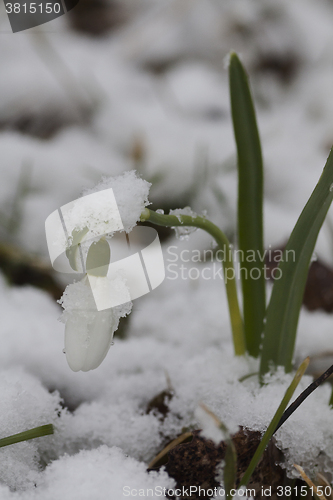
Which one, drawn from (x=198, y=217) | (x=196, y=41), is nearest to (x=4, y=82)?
(x=196, y=41)

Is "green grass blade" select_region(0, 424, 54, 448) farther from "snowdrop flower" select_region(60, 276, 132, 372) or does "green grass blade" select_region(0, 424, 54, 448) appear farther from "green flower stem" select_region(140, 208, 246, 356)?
"green flower stem" select_region(140, 208, 246, 356)

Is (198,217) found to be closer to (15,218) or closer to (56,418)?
(56,418)

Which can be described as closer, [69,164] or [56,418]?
[56,418]

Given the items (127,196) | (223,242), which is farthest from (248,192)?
(127,196)

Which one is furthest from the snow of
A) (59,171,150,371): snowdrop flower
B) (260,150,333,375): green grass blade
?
(260,150,333,375): green grass blade

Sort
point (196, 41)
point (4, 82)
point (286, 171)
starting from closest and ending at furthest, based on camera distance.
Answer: point (286, 171), point (4, 82), point (196, 41)

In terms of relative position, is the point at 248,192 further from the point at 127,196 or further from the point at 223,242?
the point at 127,196

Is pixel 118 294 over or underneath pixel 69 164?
over
